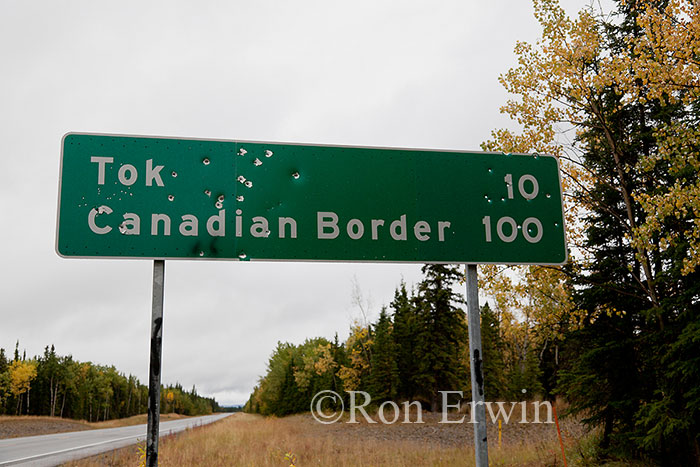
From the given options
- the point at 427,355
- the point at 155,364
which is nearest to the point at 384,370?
the point at 427,355

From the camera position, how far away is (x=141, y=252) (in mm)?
3729

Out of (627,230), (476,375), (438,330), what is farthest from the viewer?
(438,330)

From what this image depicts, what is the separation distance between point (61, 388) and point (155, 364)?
98.1 metres

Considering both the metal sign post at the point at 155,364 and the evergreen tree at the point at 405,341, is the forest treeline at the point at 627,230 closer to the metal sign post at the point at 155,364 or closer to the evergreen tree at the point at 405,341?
the metal sign post at the point at 155,364

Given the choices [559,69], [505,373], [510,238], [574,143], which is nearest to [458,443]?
[574,143]

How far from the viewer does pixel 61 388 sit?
3457 inches

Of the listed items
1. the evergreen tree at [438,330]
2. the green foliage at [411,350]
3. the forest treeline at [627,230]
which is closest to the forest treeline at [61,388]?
the green foliage at [411,350]

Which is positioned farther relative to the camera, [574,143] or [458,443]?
[458,443]

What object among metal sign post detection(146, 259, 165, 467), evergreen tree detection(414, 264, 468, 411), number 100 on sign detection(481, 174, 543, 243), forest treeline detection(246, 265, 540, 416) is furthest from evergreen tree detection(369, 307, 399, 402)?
metal sign post detection(146, 259, 165, 467)

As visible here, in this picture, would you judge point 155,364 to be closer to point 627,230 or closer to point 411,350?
point 627,230

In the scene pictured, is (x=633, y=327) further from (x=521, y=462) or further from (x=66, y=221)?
(x=66, y=221)

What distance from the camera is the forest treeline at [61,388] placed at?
251ft

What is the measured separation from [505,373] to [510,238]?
173 ft

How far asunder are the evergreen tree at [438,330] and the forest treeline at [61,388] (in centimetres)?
6030
